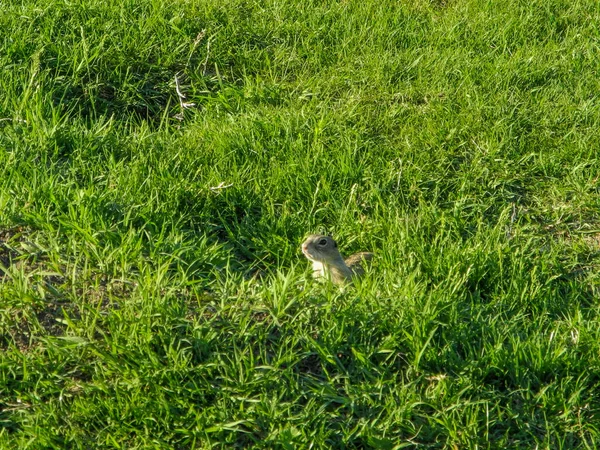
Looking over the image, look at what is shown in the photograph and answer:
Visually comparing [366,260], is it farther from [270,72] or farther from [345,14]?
[345,14]

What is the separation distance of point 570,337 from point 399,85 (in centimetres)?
252

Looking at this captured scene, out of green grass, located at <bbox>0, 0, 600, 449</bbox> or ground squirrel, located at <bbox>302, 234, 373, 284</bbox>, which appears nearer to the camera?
green grass, located at <bbox>0, 0, 600, 449</bbox>

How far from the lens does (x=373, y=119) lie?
5.94m

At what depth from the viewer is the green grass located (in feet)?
12.5

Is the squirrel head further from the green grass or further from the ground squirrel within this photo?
the green grass

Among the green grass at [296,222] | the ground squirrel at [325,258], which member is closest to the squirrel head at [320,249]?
the ground squirrel at [325,258]

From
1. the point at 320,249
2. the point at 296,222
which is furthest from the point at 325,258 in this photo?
the point at 296,222

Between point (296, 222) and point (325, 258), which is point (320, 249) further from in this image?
point (296, 222)

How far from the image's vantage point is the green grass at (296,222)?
381 centimetres

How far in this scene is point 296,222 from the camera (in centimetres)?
509

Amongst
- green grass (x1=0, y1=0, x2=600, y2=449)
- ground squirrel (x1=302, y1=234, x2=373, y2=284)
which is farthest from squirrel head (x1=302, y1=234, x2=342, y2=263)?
green grass (x1=0, y1=0, x2=600, y2=449)

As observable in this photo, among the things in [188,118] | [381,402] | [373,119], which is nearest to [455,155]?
[373,119]

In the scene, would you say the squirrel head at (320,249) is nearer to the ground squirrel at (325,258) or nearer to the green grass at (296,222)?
the ground squirrel at (325,258)

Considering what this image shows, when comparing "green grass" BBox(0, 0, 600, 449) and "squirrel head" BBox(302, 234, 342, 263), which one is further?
"squirrel head" BBox(302, 234, 342, 263)
